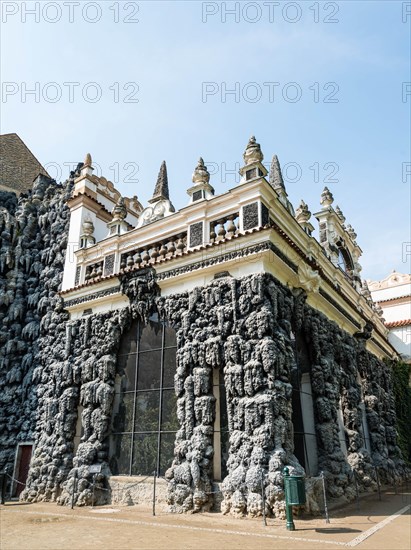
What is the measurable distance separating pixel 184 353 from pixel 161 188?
7706 millimetres

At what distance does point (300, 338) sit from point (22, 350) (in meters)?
10.6

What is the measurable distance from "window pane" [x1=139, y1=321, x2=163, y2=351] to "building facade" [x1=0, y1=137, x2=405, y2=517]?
71 millimetres

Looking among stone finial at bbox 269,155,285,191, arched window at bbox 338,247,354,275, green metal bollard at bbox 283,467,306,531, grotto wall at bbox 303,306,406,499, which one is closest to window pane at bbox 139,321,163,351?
grotto wall at bbox 303,306,406,499

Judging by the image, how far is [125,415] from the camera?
12.9m

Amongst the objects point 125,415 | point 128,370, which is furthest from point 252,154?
point 125,415

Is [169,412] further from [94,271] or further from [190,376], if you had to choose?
[94,271]

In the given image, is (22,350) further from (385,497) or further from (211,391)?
(385,497)

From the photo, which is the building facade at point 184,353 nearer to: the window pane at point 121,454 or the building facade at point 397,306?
the window pane at point 121,454

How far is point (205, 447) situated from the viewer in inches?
406

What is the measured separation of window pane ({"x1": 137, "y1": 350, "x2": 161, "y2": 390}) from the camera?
12578 mm

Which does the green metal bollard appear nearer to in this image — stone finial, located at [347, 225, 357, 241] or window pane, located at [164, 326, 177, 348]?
window pane, located at [164, 326, 177, 348]

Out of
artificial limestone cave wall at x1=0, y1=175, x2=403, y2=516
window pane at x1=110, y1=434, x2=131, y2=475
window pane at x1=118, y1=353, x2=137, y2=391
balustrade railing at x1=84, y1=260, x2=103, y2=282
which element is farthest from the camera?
balustrade railing at x1=84, y1=260, x2=103, y2=282

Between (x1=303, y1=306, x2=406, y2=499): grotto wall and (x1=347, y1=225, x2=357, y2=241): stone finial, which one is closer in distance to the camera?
(x1=303, y1=306, x2=406, y2=499): grotto wall

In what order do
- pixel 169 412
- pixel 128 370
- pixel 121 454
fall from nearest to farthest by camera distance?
pixel 169 412 → pixel 121 454 → pixel 128 370
